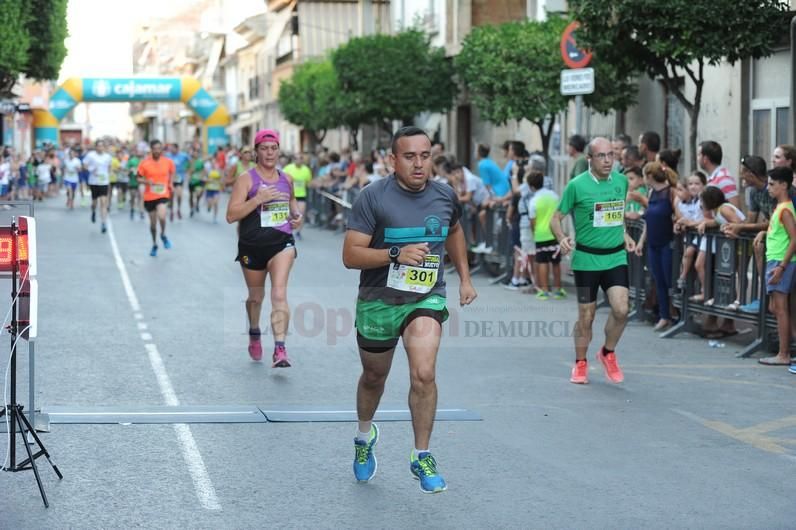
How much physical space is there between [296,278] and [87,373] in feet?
27.1

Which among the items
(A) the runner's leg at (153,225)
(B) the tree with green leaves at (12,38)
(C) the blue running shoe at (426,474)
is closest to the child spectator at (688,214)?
(C) the blue running shoe at (426,474)

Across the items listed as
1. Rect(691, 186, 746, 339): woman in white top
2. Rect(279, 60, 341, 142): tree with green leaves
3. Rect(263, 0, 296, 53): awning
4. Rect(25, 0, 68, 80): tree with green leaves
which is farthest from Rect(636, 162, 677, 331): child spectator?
Rect(263, 0, 296, 53): awning

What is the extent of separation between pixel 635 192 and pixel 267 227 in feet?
17.2

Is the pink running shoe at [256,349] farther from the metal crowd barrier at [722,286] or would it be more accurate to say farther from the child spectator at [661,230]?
the child spectator at [661,230]

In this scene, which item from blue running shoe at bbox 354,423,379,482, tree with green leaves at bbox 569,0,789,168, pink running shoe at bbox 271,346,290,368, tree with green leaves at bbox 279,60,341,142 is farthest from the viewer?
tree with green leaves at bbox 279,60,341,142

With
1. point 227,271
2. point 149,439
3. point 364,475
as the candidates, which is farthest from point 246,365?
point 227,271

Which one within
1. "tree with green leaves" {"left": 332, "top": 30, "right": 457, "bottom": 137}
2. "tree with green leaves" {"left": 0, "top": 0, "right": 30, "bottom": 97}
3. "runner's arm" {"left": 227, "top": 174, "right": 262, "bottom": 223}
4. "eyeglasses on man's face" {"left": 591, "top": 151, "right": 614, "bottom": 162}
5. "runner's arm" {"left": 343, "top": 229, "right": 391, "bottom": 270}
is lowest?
"runner's arm" {"left": 343, "top": 229, "right": 391, "bottom": 270}

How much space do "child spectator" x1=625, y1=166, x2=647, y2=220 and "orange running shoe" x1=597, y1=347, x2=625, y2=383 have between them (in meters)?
4.49

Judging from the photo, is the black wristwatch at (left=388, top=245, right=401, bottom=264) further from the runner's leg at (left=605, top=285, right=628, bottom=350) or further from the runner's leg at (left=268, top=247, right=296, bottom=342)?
the runner's leg at (left=268, top=247, right=296, bottom=342)

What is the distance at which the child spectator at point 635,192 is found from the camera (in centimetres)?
1487

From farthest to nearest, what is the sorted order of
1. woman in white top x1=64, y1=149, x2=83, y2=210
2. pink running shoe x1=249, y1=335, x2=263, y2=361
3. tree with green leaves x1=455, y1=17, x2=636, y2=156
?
woman in white top x1=64, y1=149, x2=83, y2=210, tree with green leaves x1=455, y1=17, x2=636, y2=156, pink running shoe x1=249, y1=335, x2=263, y2=361

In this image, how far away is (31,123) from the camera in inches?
2884

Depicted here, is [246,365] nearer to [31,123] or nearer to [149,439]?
[149,439]

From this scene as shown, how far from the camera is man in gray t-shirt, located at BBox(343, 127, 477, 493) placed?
6.78 metres
